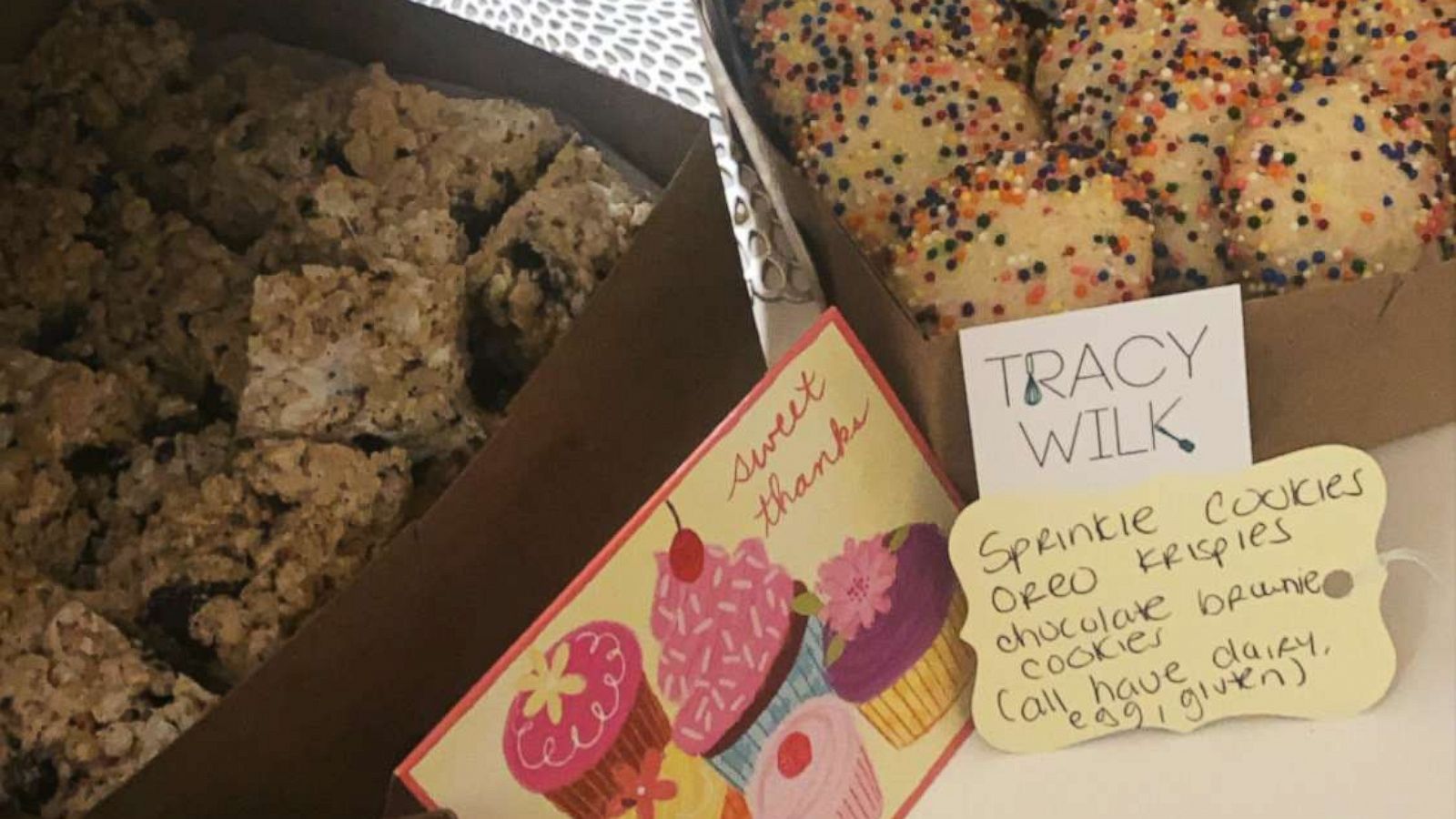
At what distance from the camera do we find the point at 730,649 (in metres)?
0.73

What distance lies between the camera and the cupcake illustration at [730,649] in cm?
71

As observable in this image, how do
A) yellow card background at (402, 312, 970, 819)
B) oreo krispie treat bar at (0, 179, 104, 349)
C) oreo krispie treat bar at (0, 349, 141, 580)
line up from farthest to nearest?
1. oreo krispie treat bar at (0, 179, 104, 349)
2. oreo krispie treat bar at (0, 349, 141, 580)
3. yellow card background at (402, 312, 970, 819)

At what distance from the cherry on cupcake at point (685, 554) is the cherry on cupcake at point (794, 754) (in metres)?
0.11

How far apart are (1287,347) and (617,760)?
1.49 feet

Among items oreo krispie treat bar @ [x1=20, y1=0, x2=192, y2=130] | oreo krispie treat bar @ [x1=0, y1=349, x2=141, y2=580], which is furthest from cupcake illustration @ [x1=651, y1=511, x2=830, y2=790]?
oreo krispie treat bar @ [x1=20, y1=0, x2=192, y2=130]

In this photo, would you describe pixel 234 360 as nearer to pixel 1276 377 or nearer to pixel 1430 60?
pixel 1276 377

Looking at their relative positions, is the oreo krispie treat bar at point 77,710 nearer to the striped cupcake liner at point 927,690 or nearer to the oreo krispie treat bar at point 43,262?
the oreo krispie treat bar at point 43,262

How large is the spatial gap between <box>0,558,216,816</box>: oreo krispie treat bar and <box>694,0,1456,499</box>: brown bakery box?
0.43 metres

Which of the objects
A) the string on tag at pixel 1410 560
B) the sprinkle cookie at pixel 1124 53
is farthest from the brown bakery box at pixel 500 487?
the string on tag at pixel 1410 560

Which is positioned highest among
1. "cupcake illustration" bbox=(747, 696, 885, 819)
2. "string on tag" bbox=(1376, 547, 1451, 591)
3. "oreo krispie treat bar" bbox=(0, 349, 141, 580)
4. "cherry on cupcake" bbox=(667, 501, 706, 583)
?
"string on tag" bbox=(1376, 547, 1451, 591)

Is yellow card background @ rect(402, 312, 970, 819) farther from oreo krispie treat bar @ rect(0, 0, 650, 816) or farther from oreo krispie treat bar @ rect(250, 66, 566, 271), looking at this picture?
oreo krispie treat bar @ rect(250, 66, 566, 271)

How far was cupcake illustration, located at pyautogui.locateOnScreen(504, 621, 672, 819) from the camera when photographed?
0.66m

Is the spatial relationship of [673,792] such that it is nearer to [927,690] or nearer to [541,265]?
[927,690]

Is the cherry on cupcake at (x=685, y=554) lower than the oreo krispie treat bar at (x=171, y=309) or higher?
higher
